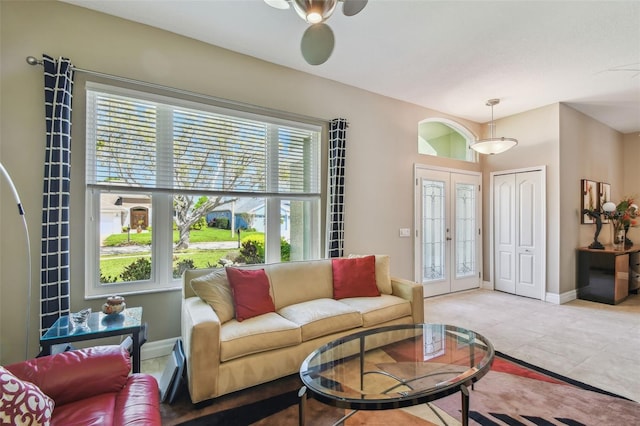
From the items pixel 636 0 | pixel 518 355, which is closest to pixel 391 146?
pixel 636 0

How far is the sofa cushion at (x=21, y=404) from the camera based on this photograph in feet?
3.34

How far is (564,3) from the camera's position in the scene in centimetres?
243

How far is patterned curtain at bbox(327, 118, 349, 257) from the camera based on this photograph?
3639 mm

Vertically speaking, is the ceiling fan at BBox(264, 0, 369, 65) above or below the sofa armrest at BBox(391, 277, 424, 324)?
above

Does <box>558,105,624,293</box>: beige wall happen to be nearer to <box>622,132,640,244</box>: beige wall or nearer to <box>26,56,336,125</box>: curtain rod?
<box>622,132,640,244</box>: beige wall

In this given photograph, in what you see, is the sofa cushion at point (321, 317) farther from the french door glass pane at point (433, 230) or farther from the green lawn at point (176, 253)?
the french door glass pane at point (433, 230)

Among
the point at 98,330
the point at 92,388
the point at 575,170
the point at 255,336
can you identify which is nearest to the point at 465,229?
the point at 575,170

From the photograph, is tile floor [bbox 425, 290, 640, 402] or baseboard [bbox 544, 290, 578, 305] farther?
baseboard [bbox 544, 290, 578, 305]

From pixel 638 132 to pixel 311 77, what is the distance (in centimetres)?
694

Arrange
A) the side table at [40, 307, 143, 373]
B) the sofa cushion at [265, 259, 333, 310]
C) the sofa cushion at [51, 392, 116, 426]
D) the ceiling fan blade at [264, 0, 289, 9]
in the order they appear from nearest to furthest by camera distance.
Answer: the sofa cushion at [51, 392, 116, 426] → the ceiling fan blade at [264, 0, 289, 9] → the side table at [40, 307, 143, 373] → the sofa cushion at [265, 259, 333, 310]

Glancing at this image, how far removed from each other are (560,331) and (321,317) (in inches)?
115

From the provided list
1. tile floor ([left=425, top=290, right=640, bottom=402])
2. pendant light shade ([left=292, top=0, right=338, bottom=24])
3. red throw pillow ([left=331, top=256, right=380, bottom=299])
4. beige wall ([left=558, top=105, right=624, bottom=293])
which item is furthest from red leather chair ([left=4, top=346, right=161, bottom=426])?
beige wall ([left=558, top=105, right=624, bottom=293])

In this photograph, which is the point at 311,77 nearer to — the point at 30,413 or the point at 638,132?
the point at 30,413

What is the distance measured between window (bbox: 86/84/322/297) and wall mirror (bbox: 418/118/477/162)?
6.88 ft
